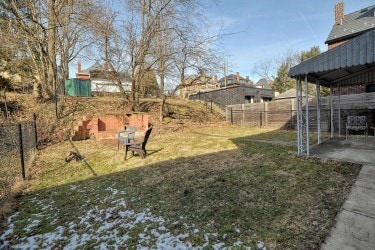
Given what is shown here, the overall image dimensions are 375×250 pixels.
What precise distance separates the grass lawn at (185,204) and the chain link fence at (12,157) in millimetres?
384

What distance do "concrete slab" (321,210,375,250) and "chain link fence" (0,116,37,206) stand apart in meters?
4.79

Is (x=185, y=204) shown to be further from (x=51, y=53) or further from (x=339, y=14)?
(x=339, y=14)

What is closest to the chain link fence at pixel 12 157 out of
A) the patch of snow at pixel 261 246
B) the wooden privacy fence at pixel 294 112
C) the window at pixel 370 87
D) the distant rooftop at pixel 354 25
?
the patch of snow at pixel 261 246

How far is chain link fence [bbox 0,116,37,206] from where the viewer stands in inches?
187

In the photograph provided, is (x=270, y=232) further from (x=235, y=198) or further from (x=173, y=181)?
(x=173, y=181)

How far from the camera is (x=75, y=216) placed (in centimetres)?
329

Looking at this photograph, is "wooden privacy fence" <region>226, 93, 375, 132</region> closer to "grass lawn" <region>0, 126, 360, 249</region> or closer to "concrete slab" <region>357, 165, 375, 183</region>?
"concrete slab" <region>357, 165, 375, 183</region>

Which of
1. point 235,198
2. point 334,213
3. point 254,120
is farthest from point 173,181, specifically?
point 254,120

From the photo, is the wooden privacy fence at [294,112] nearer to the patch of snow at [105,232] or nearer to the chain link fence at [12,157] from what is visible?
the patch of snow at [105,232]

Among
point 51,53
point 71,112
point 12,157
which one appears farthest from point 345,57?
point 51,53

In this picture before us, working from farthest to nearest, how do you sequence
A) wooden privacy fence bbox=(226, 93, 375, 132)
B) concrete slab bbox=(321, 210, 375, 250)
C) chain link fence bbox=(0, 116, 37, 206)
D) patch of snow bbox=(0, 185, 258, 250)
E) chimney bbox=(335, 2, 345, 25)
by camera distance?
chimney bbox=(335, 2, 345, 25)
wooden privacy fence bbox=(226, 93, 375, 132)
chain link fence bbox=(0, 116, 37, 206)
patch of snow bbox=(0, 185, 258, 250)
concrete slab bbox=(321, 210, 375, 250)

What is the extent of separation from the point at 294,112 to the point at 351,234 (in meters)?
12.6

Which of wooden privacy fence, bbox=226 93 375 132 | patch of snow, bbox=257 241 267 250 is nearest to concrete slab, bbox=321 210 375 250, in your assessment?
patch of snow, bbox=257 241 267 250

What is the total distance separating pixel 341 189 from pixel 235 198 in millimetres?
1764
